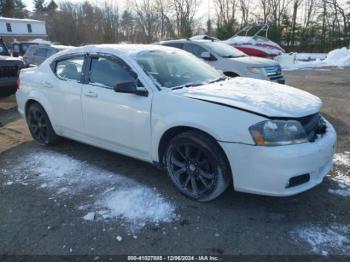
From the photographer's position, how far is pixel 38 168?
4.70 metres

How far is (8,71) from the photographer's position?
8.68m

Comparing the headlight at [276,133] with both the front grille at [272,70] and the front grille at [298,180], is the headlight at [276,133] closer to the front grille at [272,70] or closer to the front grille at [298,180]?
the front grille at [298,180]

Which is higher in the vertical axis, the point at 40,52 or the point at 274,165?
the point at 40,52

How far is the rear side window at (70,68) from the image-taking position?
185 inches

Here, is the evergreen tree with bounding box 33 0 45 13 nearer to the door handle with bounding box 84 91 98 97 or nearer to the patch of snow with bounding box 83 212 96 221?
the door handle with bounding box 84 91 98 97

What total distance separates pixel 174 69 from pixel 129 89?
0.79 metres

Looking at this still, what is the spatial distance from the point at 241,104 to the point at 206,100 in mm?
361

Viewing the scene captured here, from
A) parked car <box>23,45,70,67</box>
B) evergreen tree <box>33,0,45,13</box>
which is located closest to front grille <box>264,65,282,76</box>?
parked car <box>23,45,70,67</box>

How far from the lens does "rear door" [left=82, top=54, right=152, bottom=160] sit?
3889mm

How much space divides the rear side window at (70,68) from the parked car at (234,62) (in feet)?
14.7

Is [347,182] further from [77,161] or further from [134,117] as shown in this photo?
[77,161]

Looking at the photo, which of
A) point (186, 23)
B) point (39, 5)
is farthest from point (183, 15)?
point (39, 5)

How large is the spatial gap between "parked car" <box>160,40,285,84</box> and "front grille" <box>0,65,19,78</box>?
458 centimetres

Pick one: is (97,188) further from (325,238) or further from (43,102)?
(325,238)
